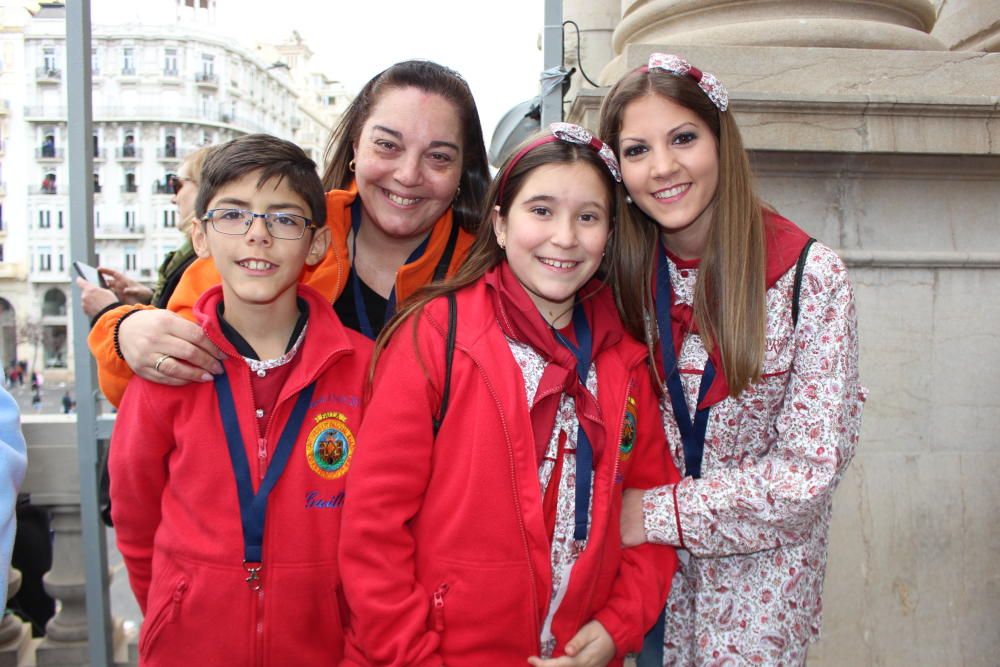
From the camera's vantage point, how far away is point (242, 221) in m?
1.92

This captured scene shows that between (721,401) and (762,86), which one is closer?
(721,401)

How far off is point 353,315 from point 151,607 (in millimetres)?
972

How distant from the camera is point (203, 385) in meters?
1.86

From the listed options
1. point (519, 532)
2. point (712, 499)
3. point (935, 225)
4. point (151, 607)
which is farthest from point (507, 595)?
point (935, 225)

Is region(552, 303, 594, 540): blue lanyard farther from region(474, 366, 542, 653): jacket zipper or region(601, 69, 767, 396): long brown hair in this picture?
region(601, 69, 767, 396): long brown hair

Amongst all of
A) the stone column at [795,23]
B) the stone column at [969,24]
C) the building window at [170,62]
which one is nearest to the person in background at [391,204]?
the stone column at [795,23]

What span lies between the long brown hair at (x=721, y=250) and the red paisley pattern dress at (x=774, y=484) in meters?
0.06

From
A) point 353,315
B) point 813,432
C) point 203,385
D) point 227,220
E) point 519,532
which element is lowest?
point 519,532

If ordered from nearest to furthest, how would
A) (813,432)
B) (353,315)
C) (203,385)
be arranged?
(813,432) → (203,385) → (353,315)

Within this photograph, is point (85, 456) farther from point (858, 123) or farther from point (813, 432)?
point (858, 123)

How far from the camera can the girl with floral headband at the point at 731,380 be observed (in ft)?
5.80

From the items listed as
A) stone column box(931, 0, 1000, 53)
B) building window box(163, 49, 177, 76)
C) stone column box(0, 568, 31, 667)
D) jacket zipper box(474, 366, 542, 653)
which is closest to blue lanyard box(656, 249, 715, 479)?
jacket zipper box(474, 366, 542, 653)

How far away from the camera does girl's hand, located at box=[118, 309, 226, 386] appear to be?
1.80 m

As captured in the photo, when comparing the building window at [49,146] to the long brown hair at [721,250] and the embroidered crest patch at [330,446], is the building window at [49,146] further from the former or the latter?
the long brown hair at [721,250]
